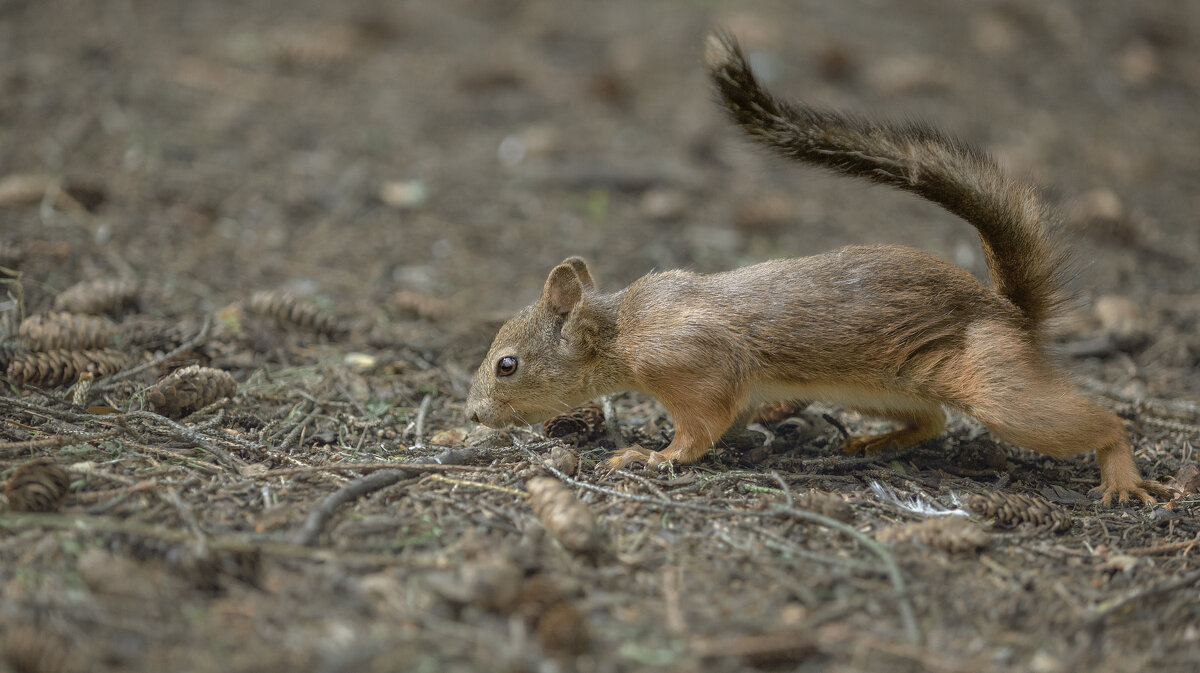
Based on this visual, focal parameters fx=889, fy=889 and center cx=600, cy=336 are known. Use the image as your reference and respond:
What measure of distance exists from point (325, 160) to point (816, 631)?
6271 mm

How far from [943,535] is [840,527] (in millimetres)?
335

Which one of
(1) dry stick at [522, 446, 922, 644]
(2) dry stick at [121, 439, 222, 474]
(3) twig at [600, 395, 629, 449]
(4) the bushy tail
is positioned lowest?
(3) twig at [600, 395, 629, 449]

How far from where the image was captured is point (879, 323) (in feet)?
11.8

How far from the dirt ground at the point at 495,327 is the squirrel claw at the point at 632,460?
0.09 m

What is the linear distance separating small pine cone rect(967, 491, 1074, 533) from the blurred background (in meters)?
1.39

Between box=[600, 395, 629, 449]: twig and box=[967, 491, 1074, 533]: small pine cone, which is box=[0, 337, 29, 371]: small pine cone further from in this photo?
box=[967, 491, 1074, 533]: small pine cone

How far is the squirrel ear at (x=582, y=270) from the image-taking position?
417 cm

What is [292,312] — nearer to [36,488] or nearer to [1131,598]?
[36,488]

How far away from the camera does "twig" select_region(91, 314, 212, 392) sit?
3887 mm

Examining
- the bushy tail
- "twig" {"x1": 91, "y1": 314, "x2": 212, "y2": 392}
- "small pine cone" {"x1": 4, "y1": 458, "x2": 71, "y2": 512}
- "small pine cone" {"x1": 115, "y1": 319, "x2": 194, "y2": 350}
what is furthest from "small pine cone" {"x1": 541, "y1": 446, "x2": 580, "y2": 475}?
"small pine cone" {"x1": 115, "y1": 319, "x2": 194, "y2": 350}

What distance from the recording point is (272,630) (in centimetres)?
231

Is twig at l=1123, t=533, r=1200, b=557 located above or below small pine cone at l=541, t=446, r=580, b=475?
below

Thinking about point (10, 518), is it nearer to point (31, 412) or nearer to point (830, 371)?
point (31, 412)

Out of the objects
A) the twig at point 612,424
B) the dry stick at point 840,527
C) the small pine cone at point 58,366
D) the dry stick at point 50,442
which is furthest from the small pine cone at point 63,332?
the twig at point 612,424
